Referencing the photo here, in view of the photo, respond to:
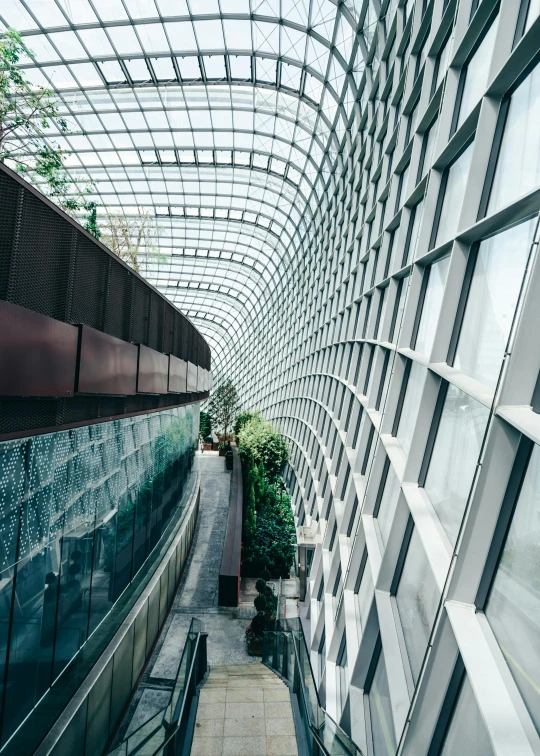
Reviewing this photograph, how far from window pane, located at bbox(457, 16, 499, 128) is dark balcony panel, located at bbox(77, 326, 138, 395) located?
667cm

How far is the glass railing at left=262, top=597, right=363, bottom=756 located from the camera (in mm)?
6828

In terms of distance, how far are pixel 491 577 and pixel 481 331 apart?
9.93 feet

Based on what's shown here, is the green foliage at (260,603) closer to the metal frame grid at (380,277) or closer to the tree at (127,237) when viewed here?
the metal frame grid at (380,277)

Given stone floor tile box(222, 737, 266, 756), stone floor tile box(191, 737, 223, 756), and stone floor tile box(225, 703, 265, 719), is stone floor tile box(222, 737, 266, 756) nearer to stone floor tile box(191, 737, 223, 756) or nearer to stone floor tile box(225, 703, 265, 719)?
stone floor tile box(191, 737, 223, 756)

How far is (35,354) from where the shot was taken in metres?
5.71

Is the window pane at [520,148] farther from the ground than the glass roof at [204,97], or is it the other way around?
the glass roof at [204,97]

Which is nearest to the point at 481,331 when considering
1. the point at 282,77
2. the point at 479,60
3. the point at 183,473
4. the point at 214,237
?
the point at 479,60

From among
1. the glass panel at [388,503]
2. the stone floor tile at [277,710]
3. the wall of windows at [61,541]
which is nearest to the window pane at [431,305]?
the glass panel at [388,503]

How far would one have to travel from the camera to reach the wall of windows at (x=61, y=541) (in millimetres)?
6473

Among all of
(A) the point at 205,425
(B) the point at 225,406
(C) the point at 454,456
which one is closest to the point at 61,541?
(C) the point at 454,456

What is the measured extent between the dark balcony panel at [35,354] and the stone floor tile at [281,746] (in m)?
6.71

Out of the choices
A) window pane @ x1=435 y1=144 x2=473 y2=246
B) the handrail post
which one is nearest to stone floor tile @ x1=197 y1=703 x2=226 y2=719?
the handrail post

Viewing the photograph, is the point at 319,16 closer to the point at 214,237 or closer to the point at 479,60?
the point at 479,60

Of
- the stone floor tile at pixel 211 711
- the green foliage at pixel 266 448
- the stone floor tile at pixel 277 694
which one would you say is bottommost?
the green foliage at pixel 266 448
